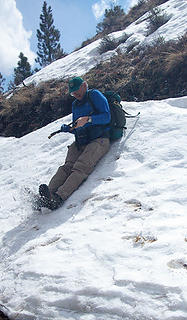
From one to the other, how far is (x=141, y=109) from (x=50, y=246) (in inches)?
168

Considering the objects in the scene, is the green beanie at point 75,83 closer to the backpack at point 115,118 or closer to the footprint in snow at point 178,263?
the backpack at point 115,118

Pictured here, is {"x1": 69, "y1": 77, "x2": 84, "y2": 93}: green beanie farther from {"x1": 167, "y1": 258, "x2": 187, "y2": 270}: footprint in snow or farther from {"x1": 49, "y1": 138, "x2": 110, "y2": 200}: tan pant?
{"x1": 167, "y1": 258, "x2": 187, "y2": 270}: footprint in snow

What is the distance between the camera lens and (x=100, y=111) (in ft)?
15.6

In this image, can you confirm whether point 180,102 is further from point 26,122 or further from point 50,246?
point 26,122

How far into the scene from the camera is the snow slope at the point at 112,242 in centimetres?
202

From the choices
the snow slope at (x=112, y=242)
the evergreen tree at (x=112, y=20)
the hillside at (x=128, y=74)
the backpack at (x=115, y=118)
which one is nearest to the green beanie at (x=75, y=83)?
the backpack at (x=115, y=118)

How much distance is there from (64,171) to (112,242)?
203cm

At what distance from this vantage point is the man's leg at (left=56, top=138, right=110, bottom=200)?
408cm

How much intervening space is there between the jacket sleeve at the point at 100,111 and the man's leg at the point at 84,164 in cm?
33

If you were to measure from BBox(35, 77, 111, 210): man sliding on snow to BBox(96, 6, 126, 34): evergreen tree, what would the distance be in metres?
A: 14.7

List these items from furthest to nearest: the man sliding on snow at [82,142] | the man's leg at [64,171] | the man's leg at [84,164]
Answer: the man's leg at [64,171]
the man sliding on snow at [82,142]
the man's leg at [84,164]

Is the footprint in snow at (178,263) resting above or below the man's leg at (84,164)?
below

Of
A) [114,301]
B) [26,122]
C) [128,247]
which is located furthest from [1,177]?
[26,122]

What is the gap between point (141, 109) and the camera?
20.7ft
